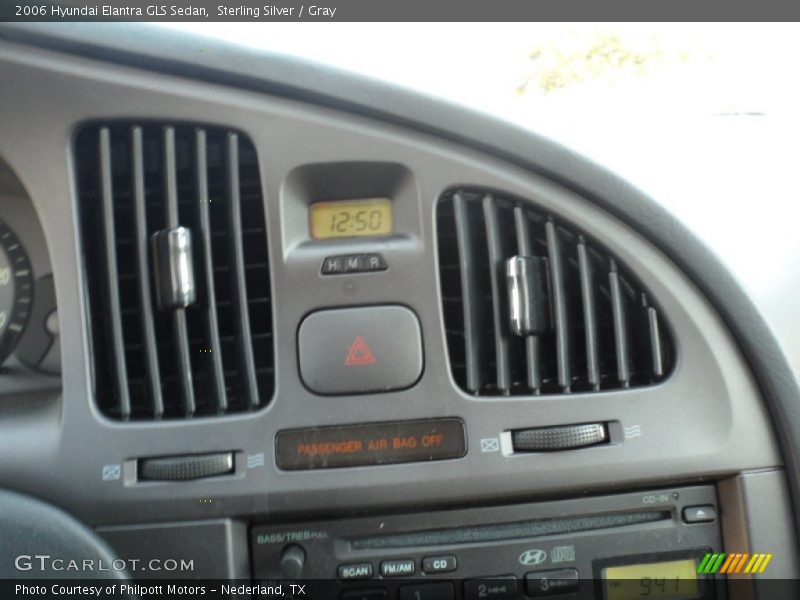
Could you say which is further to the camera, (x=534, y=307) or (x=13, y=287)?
(x=13, y=287)

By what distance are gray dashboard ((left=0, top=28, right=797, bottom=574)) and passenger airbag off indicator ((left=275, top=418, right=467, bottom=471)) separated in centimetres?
2

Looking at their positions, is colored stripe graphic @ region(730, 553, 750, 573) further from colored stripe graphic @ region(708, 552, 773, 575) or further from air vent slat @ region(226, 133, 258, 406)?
air vent slat @ region(226, 133, 258, 406)

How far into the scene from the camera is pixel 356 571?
1.50 metres

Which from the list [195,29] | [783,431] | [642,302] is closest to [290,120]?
[195,29]

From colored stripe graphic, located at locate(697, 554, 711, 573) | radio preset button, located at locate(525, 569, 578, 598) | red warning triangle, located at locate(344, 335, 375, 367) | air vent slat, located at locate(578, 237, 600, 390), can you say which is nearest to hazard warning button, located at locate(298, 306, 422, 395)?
red warning triangle, located at locate(344, 335, 375, 367)

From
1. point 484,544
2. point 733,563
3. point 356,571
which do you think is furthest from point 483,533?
point 733,563

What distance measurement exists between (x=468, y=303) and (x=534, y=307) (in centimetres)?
12

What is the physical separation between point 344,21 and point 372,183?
0.33 meters

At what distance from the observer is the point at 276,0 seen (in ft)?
5.04

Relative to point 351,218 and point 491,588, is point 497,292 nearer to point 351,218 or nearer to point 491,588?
point 351,218

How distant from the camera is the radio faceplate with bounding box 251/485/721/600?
4.93 feet

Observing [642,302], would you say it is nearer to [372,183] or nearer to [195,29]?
[372,183]

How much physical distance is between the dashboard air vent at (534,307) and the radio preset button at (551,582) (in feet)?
1.12

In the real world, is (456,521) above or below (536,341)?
below
